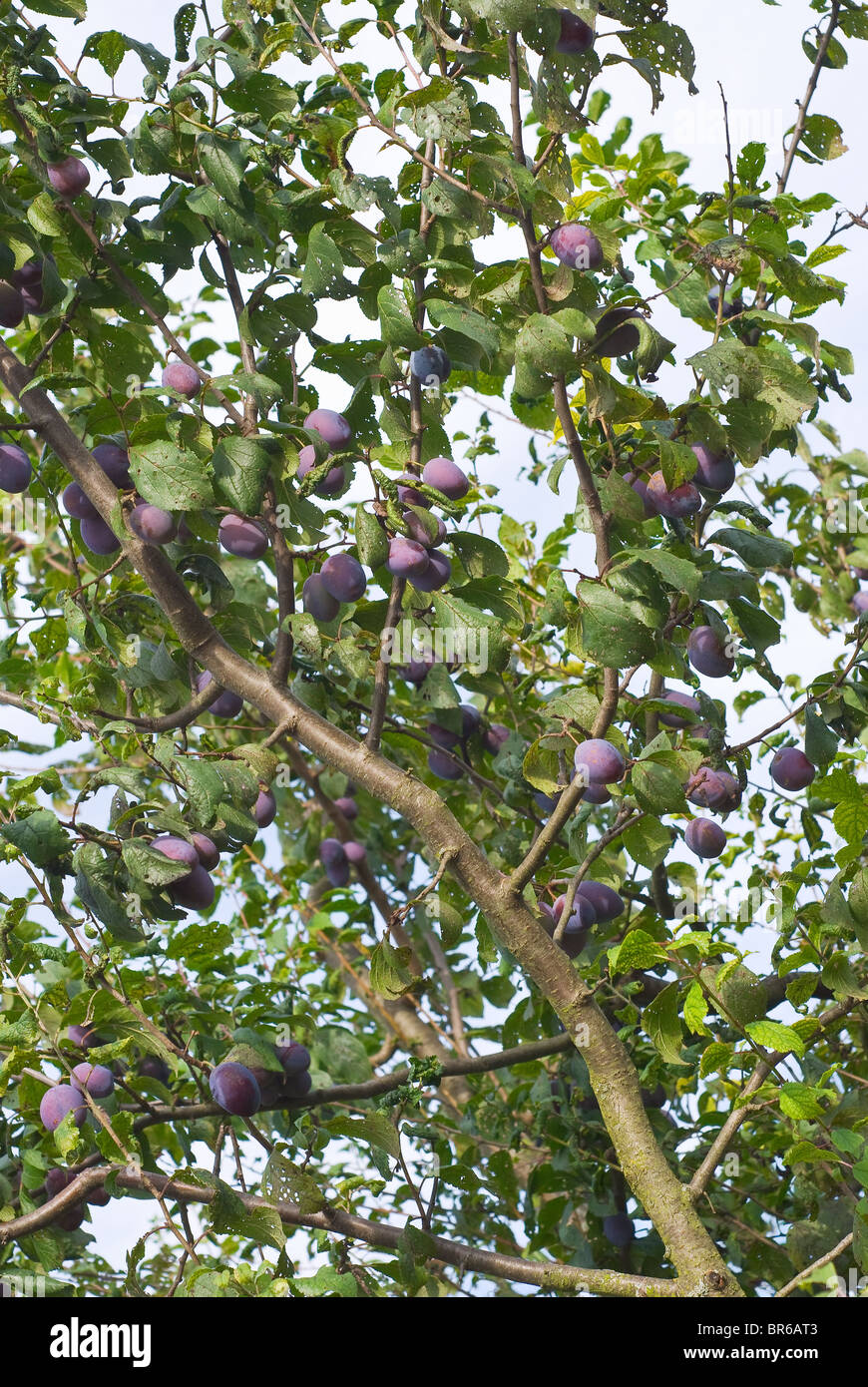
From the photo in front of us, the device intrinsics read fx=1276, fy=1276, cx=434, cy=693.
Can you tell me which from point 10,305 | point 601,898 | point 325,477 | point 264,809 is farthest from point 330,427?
point 601,898

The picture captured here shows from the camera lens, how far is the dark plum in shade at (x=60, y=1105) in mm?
2242

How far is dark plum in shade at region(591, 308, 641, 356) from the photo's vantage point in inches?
74.0

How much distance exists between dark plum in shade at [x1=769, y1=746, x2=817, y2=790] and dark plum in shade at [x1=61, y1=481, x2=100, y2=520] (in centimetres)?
141

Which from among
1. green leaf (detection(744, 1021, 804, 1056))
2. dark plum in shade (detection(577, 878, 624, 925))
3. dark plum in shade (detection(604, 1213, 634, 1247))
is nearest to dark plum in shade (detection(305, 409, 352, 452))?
dark plum in shade (detection(577, 878, 624, 925))

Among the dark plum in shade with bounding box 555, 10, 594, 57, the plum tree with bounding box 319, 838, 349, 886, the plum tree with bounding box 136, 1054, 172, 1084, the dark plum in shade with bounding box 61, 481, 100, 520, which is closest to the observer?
the dark plum in shade with bounding box 555, 10, 594, 57

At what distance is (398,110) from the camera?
196 cm

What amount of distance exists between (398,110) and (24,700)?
1219mm

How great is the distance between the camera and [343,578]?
7.16 feet

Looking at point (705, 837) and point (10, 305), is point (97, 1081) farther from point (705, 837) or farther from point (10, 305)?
point (10, 305)

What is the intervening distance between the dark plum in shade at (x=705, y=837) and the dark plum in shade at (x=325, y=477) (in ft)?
3.06

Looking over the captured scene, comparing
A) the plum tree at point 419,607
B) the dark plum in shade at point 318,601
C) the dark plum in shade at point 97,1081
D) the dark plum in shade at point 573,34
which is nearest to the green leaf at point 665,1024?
the plum tree at point 419,607

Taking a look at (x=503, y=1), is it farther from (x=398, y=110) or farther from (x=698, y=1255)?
(x=698, y=1255)

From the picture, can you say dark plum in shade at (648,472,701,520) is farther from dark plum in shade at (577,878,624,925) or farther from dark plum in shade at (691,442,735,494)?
dark plum in shade at (577,878,624,925)
